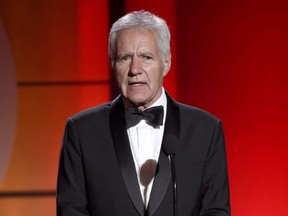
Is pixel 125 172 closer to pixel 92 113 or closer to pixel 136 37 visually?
pixel 92 113

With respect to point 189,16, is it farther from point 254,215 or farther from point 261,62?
point 254,215

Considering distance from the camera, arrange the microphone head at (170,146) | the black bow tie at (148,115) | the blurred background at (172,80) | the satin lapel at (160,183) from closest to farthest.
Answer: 1. the microphone head at (170,146)
2. the satin lapel at (160,183)
3. the black bow tie at (148,115)
4. the blurred background at (172,80)

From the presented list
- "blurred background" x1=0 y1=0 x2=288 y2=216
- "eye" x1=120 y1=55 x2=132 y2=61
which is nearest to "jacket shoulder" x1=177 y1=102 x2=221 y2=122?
"eye" x1=120 y1=55 x2=132 y2=61

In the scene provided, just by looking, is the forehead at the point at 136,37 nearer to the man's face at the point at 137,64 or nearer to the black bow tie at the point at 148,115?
the man's face at the point at 137,64

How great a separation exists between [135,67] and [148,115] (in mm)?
170

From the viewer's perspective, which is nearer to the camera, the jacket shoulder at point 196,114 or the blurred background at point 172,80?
the jacket shoulder at point 196,114

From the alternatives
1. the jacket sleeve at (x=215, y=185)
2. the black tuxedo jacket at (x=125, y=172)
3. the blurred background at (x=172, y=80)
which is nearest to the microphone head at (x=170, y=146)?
the black tuxedo jacket at (x=125, y=172)

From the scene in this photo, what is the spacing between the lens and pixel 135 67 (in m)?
1.83

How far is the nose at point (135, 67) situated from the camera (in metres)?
1.83

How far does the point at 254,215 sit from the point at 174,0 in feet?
3.66

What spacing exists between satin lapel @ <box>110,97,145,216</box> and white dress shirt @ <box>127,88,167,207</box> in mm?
50

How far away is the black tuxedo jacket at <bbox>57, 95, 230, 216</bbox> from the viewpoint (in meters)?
1.82

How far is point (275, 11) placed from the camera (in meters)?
2.93

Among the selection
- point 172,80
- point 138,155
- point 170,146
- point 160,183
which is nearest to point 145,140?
point 138,155
